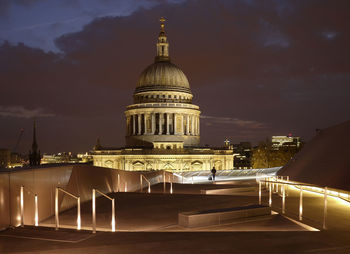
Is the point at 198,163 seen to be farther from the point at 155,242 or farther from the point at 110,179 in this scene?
the point at 155,242

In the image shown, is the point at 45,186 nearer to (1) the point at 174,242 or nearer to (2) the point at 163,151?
(1) the point at 174,242

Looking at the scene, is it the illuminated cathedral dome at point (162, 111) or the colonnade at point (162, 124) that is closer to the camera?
the illuminated cathedral dome at point (162, 111)

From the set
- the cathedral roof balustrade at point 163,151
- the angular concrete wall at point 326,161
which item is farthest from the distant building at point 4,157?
the angular concrete wall at point 326,161

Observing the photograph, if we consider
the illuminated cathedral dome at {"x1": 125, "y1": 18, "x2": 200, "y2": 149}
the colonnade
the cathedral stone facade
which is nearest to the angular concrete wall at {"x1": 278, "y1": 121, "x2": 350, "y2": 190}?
the cathedral stone facade

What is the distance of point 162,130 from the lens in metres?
104

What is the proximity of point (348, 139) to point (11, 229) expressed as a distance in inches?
614

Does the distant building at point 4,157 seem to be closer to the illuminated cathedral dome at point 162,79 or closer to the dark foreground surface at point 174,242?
the illuminated cathedral dome at point 162,79

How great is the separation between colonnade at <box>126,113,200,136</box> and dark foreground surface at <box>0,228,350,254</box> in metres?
93.1

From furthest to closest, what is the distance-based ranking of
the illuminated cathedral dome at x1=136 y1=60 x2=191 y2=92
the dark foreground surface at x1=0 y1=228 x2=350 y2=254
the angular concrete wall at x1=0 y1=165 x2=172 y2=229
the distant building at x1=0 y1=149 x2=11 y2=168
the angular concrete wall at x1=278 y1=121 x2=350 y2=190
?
1. the distant building at x1=0 y1=149 x2=11 y2=168
2. the illuminated cathedral dome at x1=136 y1=60 x2=191 y2=92
3. the angular concrete wall at x1=278 y1=121 x2=350 y2=190
4. the angular concrete wall at x1=0 y1=165 x2=172 y2=229
5. the dark foreground surface at x1=0 y1=228 x2=350 y2=254

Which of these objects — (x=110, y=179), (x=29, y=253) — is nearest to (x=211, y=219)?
(x=29, y=253)

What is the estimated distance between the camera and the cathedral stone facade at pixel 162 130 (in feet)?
293

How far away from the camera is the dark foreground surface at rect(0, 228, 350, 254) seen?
8602 millimetres

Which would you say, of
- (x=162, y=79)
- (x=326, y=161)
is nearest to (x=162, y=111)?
(x=162, y=79)

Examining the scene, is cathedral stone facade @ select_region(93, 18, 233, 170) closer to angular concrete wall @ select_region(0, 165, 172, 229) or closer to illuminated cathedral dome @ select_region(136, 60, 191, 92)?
illuminated cathedral dome @ select_region(136, 60, 191, 92)
